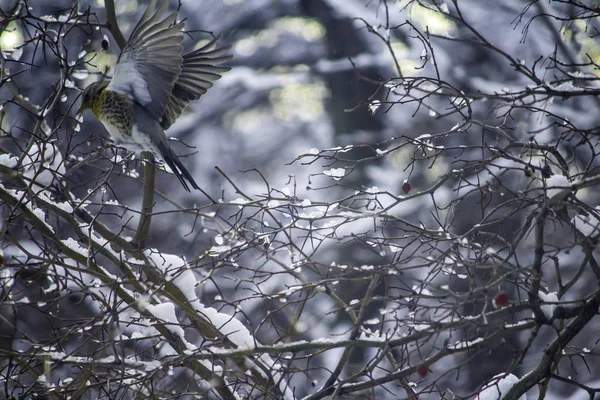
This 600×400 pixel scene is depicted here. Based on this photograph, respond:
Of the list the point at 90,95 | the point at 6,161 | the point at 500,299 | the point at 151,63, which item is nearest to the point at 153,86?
the point at 151,63

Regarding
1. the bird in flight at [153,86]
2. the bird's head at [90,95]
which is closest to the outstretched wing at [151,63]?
the bird in flight at [153,86]

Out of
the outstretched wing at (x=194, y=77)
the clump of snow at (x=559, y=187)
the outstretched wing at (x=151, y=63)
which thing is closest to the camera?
the clump of snow at (x=559, y=187)

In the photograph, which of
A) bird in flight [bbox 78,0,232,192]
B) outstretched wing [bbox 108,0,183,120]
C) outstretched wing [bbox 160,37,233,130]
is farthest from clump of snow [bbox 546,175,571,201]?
outstretched wing [bbox 160,37,233,130]

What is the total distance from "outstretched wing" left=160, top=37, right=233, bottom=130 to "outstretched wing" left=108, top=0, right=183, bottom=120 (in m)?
0.20

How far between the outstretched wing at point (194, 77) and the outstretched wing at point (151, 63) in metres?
0.20

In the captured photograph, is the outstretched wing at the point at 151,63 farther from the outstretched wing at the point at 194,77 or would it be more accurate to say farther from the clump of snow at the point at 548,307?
the clump of snow at the point at 548,307

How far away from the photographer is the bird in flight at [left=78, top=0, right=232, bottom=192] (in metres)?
3.40

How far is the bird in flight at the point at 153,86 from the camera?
3402 millimetres

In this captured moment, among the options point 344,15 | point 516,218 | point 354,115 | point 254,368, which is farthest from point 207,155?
point 254,368

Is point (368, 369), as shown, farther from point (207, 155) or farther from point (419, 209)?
point (207, 155)

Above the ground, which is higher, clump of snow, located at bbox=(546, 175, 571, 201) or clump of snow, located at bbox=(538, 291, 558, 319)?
clump of snow, located at bbox=(546, 175, 571, 201)

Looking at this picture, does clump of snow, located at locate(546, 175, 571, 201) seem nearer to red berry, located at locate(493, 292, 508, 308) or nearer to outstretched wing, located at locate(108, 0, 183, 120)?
red berry, located at locate(493, 292, 508, 308)

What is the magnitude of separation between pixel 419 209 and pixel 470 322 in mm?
5568

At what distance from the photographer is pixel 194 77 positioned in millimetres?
3869
